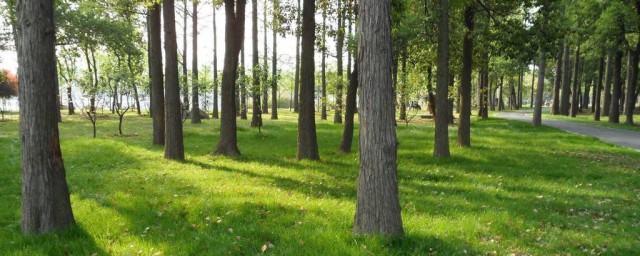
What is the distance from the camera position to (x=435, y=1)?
13609 millimetres

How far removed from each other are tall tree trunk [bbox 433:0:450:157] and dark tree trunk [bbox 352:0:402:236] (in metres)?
8.08

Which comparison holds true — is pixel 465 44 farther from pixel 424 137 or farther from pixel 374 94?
pixel 374 94

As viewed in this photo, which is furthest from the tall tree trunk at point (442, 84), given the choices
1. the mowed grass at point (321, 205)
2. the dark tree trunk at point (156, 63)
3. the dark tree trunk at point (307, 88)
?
the dark tree trunk at point (156, 63)

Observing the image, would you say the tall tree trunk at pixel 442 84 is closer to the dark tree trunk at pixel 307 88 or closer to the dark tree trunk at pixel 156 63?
the dark tree trunk at pixel 307 88

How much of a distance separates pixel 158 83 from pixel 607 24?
1021 inches

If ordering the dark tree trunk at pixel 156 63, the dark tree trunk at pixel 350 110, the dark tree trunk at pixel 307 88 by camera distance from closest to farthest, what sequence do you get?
the dark tree trunk at pixel 307 88 < the dark tree trunk at pixel 350 110 < the dark tree trunk at pixel 156 63

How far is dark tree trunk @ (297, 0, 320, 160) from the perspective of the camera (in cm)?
1209

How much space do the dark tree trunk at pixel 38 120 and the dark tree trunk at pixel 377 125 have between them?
404cm

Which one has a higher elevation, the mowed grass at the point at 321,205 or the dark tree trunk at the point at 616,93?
the dark tree trunk at the point at 616,93

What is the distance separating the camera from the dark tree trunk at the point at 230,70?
43.1 feet

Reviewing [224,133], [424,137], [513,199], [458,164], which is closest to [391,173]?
[513,199]

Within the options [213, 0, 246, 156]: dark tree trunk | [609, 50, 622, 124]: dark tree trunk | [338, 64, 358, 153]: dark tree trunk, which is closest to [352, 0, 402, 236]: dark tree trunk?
[338, 64, 358, 153]: dark tree trunk

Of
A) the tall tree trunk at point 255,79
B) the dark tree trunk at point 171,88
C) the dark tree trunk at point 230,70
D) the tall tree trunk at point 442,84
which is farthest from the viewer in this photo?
the tall tree trunk at point 255,79

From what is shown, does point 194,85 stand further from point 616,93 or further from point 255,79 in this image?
point 616,93
